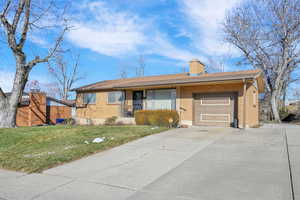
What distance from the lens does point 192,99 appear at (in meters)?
13.1

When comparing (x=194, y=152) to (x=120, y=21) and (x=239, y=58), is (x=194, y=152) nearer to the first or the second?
(x=120, y=21)

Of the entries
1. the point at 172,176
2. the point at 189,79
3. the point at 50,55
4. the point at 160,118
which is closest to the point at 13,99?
the point at 50,55

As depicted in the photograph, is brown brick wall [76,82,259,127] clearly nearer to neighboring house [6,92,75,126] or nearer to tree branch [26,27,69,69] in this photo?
neighboring house [6,92,75,126]

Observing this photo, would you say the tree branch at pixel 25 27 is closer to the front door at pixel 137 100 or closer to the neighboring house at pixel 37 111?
the neighboring house at pixel 37 111

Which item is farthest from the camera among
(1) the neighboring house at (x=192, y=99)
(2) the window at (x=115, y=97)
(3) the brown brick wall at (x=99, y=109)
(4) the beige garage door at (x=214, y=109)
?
(3) the brown brick wall at (x=99, y=109)

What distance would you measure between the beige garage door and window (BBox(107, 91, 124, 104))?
553 cm

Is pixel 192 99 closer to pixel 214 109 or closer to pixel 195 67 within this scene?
pixel 214 109

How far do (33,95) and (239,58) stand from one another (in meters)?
20.0

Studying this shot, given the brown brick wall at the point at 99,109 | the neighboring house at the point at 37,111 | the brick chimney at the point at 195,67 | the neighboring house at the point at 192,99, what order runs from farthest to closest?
the neighboring house at the point at 37,111, the brown brick wall at the point at 99,109, the brick chimney at the point at 195,67, the neighboring house at the point at 192,99

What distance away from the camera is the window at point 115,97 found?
15.9 m

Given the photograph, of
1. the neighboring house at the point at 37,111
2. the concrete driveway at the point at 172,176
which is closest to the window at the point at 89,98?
the neighboring house at the point at 37,111

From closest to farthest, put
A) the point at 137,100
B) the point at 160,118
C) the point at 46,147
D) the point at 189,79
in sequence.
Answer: the point at 46,147 → the point at 160,118 → the point at 189,79 → the point at 137,100

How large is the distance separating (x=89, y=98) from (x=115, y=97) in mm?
2883

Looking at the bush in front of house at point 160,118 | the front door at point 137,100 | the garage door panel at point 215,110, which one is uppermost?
the front door at point 137,100
